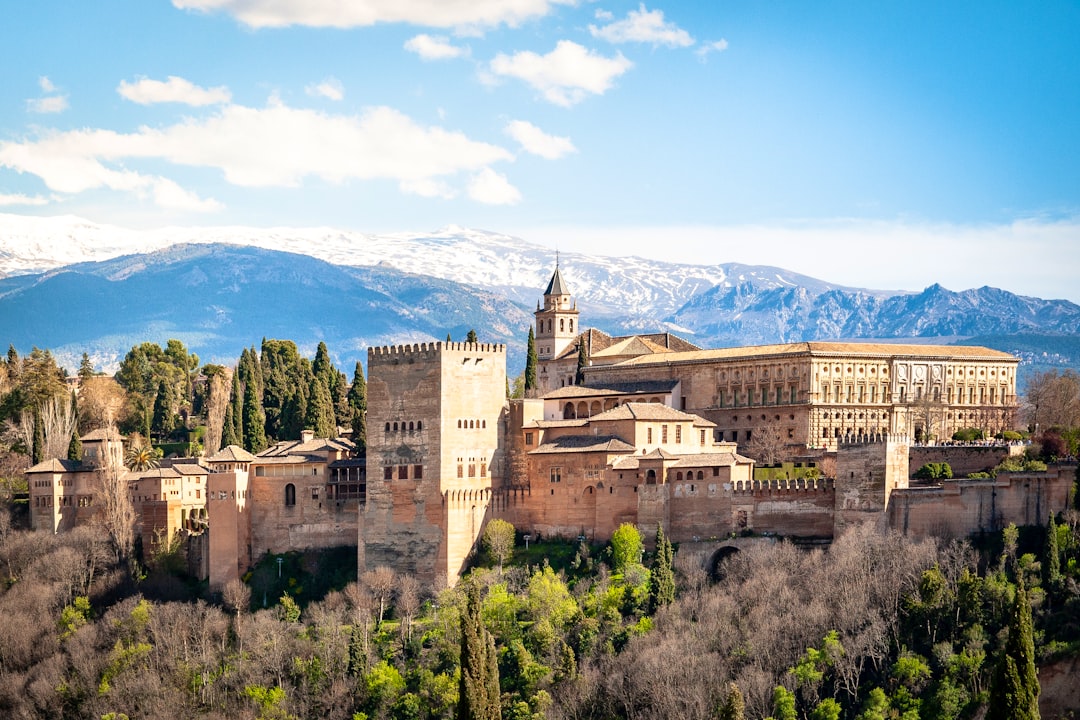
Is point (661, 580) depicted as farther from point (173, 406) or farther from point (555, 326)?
point (173, 406)

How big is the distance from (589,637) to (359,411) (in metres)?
27.4

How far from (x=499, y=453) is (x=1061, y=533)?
78.3ft

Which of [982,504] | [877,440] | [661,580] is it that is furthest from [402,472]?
[982,504]

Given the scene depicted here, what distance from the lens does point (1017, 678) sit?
48.4m

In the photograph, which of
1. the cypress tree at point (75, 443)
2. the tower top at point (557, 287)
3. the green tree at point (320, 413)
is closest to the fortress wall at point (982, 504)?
the green tree at point (320, 413)

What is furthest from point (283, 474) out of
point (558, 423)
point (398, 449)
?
point (558, 423)

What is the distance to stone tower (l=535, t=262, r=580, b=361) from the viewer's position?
333ft

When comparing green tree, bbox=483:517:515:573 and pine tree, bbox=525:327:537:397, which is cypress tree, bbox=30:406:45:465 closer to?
pine tree, bbox=525:327:537:397

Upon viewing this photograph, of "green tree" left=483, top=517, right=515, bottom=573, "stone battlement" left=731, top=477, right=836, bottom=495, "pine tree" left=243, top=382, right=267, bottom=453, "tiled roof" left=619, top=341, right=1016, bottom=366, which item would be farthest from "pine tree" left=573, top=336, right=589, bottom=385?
"stone battlement" left=731, top=477, right=836, bottom=495

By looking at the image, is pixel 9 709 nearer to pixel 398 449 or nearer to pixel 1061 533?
pixel 398 449

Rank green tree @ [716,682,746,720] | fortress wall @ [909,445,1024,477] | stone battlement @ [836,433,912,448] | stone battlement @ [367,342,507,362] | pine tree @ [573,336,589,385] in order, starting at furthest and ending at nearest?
pine tree @ [573,336,589,385] → stone battlement @ [367,342,507,362] → fortress wall @ [909,445,1024,477] → stone battlement @ [836,433,912,448] → green tree @ [716,682,746,720]

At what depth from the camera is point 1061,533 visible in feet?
191

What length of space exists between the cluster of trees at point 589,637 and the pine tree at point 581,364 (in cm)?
2219

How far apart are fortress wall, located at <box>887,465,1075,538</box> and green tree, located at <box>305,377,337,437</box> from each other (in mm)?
34457
